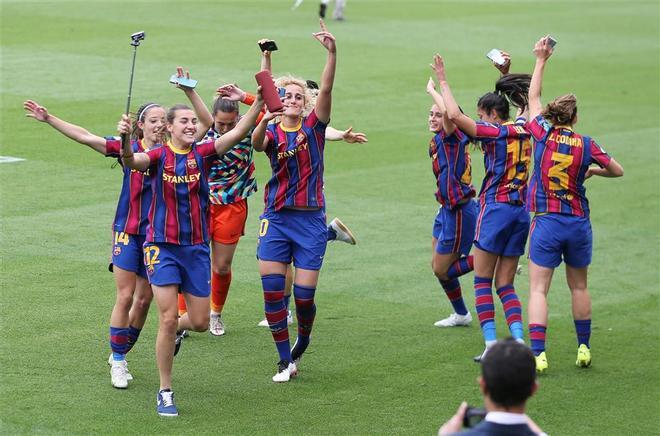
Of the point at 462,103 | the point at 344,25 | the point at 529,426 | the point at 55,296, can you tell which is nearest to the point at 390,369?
the point at 55,296

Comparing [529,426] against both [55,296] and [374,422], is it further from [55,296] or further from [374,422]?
[55,296]

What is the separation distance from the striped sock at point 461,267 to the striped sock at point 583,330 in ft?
3.64

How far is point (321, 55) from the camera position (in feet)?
80.0

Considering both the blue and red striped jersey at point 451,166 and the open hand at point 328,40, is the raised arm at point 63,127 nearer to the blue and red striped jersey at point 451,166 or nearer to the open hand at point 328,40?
the open hand at point 328,40

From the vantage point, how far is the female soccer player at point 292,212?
8906 millimetres

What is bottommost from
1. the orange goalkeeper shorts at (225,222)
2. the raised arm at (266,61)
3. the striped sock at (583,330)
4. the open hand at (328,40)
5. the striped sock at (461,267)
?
the striped sock at (583,330)

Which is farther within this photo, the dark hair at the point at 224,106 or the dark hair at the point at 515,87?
the dark hair at the point at 515,87

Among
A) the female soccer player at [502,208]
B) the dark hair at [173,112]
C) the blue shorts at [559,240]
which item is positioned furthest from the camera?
the female soccer player at [502,208]

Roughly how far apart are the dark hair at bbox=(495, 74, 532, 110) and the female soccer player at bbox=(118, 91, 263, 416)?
2.54 m

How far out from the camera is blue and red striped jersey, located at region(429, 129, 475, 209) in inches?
393

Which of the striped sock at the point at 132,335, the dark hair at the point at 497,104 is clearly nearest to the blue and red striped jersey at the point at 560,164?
the dark hair at the point at 497,104

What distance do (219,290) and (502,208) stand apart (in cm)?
240

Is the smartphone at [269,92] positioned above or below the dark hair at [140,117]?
above

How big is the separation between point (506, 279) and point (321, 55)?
15.2 metres
